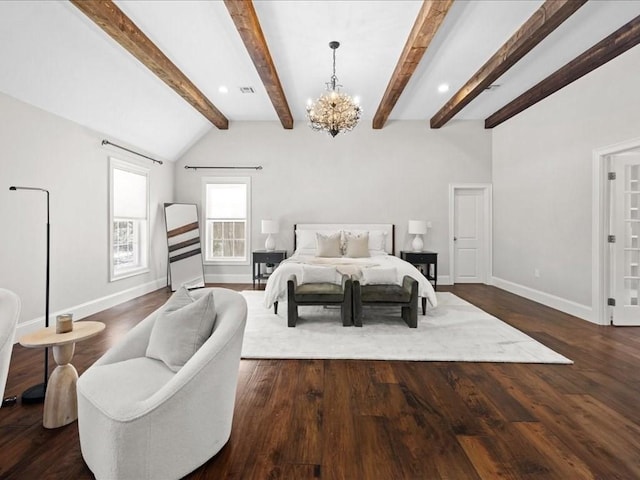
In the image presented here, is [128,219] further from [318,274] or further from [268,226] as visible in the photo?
[318,274]

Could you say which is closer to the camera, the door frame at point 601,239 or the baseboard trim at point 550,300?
the door frame at point 601,239

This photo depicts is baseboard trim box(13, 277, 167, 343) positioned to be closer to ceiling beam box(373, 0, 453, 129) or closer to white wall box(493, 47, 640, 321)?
ceiling beam box(373, 0, 453, 129)

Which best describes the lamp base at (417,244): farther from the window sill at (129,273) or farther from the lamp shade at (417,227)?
the window sill at (129,273)

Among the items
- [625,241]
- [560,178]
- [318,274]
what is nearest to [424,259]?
[560,178]

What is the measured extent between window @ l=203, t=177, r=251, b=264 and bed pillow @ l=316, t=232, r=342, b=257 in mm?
1800

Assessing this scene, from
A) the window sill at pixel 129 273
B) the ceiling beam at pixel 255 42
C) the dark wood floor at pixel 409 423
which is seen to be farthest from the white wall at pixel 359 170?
the dark wood floor at pixel 409 423

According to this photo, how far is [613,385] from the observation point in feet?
8.21

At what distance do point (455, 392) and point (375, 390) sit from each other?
1.85 feet

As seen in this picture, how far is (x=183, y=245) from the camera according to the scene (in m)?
6.39

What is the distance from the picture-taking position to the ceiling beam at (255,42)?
9.59 feet

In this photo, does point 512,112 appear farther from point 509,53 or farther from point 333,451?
point 333,451

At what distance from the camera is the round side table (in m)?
1.95

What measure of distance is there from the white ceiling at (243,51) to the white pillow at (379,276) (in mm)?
2561

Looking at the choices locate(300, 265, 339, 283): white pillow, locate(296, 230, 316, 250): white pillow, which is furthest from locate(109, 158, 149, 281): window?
locate(300, 265, 339, 283): white pillow
